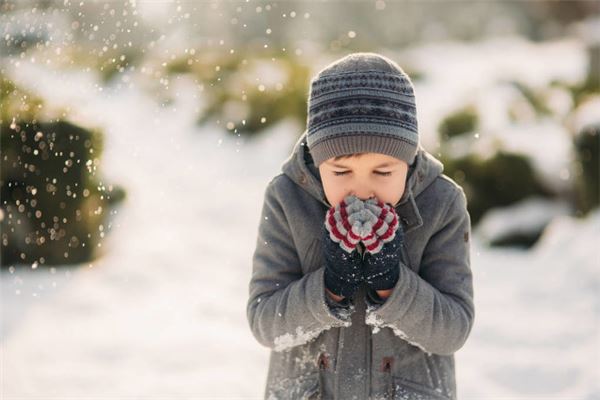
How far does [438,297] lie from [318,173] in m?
0.42

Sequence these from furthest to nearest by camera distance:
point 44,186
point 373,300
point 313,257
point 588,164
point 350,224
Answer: point 588,164 → point 44,186 → point 313,257 → point 373,300 → point 350,224

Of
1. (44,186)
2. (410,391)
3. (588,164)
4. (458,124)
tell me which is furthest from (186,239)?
(410,391)

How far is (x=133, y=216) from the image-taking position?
7.19 metres

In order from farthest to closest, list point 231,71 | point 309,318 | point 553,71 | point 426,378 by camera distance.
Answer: point 231,71
point 553,71
point 426,378
point 309,318

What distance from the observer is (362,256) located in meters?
1.61

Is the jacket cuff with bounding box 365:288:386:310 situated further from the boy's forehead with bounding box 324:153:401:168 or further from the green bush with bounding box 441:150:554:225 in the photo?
the green bush with bounding box 441:150:554:225

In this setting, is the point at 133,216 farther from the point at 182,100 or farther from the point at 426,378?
the point at 182,100

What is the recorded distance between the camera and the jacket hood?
1758 mm

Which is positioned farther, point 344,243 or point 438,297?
point 438,297

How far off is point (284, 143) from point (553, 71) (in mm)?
5422

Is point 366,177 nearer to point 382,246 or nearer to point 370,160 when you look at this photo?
point 370,160

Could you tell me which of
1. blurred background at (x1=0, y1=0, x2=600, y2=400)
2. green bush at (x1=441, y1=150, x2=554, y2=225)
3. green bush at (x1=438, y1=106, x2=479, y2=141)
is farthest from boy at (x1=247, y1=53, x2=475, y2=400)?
green bush at (x1=438, y1=106, x2=479, y2=141)


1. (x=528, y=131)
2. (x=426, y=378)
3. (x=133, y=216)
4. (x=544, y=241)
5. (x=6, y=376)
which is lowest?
(x=426, y=378)

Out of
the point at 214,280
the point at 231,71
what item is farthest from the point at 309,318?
the point at 231,71
